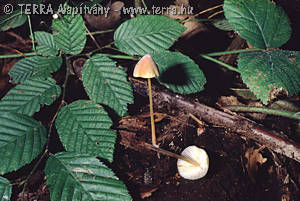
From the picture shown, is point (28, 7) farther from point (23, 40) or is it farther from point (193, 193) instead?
point (193, 193)

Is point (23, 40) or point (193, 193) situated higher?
point (23, 40)

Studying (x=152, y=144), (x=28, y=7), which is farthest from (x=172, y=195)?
(x=28, y=7)

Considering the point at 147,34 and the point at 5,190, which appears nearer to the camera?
the point at 5,190

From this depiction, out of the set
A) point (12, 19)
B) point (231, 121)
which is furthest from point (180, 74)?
point (12, 19)

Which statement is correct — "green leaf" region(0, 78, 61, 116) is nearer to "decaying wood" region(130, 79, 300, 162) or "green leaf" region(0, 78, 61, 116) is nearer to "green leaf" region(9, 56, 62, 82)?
"green leaf" region(9, 56, 62, 82)

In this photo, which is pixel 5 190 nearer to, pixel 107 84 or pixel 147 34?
pixel 107 84

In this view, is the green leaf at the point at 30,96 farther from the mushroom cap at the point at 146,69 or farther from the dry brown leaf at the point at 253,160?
the dry brown leaf at the point at 253,160

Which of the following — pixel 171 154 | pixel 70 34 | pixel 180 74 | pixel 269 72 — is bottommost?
pixel 171 154
